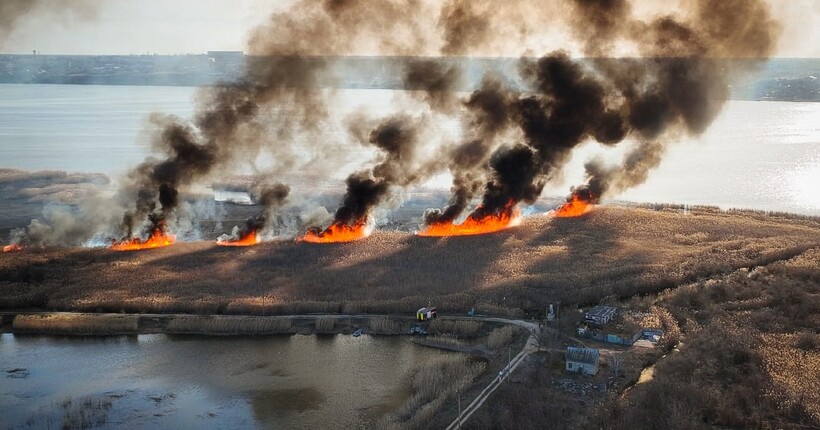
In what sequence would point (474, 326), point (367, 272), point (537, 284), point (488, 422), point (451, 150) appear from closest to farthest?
point (488, 422) → point (474, 326) → point (537, 284) → point (367, 272) → point (451, 150)

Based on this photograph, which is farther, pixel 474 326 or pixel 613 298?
pixel 613 298

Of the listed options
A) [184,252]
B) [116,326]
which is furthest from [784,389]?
[184,252]

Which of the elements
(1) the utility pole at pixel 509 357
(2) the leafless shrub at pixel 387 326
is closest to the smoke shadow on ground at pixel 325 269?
(2) the leafless shrub at pixel 387 326

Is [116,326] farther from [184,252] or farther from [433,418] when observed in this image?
[433,418]

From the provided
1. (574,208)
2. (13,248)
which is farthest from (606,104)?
(13,248)

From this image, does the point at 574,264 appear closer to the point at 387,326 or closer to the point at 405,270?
the point at 405,270

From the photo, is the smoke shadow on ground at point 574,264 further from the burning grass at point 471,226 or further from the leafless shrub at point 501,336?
the leafless shrub at point 501,336
